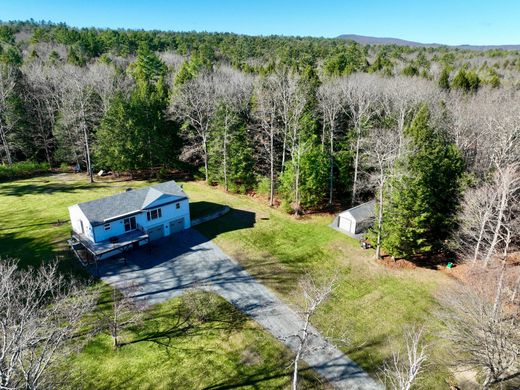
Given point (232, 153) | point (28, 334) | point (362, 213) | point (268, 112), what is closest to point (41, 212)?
point (232, 153)

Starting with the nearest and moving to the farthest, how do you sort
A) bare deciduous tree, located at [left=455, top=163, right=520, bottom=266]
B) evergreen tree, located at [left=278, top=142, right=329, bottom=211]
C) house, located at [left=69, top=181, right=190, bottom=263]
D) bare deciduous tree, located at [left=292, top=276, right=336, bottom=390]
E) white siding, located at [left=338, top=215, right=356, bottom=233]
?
bare deciduous tree, located at [left=292, top=276, right=336, bottom=390] → bare deciduous tree, located at [left=455, top=163, right=520, bottom=266] → house, located at [left=69, top=181, right=190, bottom=263] → white siding, located at [left=338, top=215, right=356, bottom=233] → evergreen tree, located at [left=278, top=142, right=329, bottom=211]

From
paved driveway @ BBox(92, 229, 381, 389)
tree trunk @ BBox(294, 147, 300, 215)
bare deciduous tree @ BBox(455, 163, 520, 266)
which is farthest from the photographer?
tree trunk @ BBox(294, 147, 300, 215)

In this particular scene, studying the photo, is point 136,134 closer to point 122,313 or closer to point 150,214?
point 150,214

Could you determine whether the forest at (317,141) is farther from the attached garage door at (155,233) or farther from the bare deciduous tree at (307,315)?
the attached garage door at (155,233)

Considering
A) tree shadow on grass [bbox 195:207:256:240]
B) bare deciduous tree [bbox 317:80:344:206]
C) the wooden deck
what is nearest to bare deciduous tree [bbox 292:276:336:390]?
tree shadow on grass [bbox 195:207:256:240]

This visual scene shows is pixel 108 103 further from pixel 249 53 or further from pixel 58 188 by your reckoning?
pixel 249 53

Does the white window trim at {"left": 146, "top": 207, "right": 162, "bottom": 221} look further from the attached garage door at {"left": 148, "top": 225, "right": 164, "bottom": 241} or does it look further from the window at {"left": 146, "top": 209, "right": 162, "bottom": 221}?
the attached garage door at {"left": 148, "top": 225, "right": 164, "bottom": 241}
